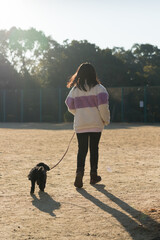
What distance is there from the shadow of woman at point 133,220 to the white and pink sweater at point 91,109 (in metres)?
1.12

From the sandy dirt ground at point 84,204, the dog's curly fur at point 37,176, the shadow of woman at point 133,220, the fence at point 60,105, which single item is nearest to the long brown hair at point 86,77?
the dog's curly fur at point 37,176

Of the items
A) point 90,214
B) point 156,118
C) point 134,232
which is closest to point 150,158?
point 90,214

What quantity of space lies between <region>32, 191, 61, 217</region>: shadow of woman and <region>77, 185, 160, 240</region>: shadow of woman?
0.48 meters

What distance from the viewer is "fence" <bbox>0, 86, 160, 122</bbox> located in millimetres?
28078

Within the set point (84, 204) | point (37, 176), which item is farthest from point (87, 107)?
point (84, 204)

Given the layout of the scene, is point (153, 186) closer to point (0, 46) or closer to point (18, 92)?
point (18, 92)

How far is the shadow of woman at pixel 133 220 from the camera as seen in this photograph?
3.88 m

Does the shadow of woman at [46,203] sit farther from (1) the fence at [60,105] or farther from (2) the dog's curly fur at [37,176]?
(1) the fence at [60,105]

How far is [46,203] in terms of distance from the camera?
5246mm

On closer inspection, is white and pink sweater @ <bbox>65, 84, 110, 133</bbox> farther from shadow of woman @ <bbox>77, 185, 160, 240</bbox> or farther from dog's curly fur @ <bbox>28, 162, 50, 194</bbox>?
shadow of woman @ <bbox>77, 185, 160, 240</bbox>

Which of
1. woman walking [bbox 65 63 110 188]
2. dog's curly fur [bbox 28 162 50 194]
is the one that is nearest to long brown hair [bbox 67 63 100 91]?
woman walking [bbox 65 63 110 188]

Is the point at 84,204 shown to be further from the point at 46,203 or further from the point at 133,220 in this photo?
the point at 133,220

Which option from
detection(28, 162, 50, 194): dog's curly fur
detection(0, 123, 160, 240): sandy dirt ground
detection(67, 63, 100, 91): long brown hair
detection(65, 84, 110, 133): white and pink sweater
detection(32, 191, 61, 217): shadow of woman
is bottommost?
detection(32, 191, 61, 217): shadow of woman

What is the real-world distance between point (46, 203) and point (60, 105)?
83.8 feet
